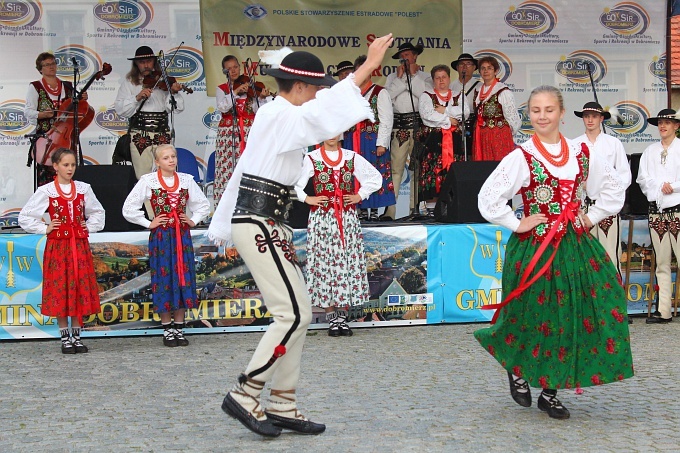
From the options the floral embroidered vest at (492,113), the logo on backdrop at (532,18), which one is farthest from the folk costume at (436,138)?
the logo on backdrop at (532,18)

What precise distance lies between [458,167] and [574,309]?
418 cm

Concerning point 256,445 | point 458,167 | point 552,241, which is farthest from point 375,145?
point 256,445

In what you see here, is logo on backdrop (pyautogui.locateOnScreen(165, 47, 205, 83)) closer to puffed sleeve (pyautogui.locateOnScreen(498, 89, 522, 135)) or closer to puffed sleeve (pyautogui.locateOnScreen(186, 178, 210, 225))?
puffed sleeve (pyautogui.locateOnScreen(186, 178, 210, 225))

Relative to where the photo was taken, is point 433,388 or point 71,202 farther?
point 71,202

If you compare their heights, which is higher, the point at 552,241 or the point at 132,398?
the point at 552,241

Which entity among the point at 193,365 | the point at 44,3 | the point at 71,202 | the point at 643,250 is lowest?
the point at 193,365

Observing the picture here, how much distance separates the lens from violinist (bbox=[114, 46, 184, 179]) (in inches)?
395

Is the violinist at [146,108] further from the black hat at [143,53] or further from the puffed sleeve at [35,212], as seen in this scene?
the puffed sleeve at [35,212]

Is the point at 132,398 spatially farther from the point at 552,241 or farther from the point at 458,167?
the point at 458,167

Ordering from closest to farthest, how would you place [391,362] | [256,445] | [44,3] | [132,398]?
[256,445] < [132,398] < [391,362] < [44,3]

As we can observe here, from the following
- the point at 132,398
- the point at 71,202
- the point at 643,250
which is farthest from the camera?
the point at 643,250

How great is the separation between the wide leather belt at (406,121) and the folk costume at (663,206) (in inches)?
103

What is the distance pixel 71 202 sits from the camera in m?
7.75

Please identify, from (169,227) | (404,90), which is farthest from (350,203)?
(404,90)
